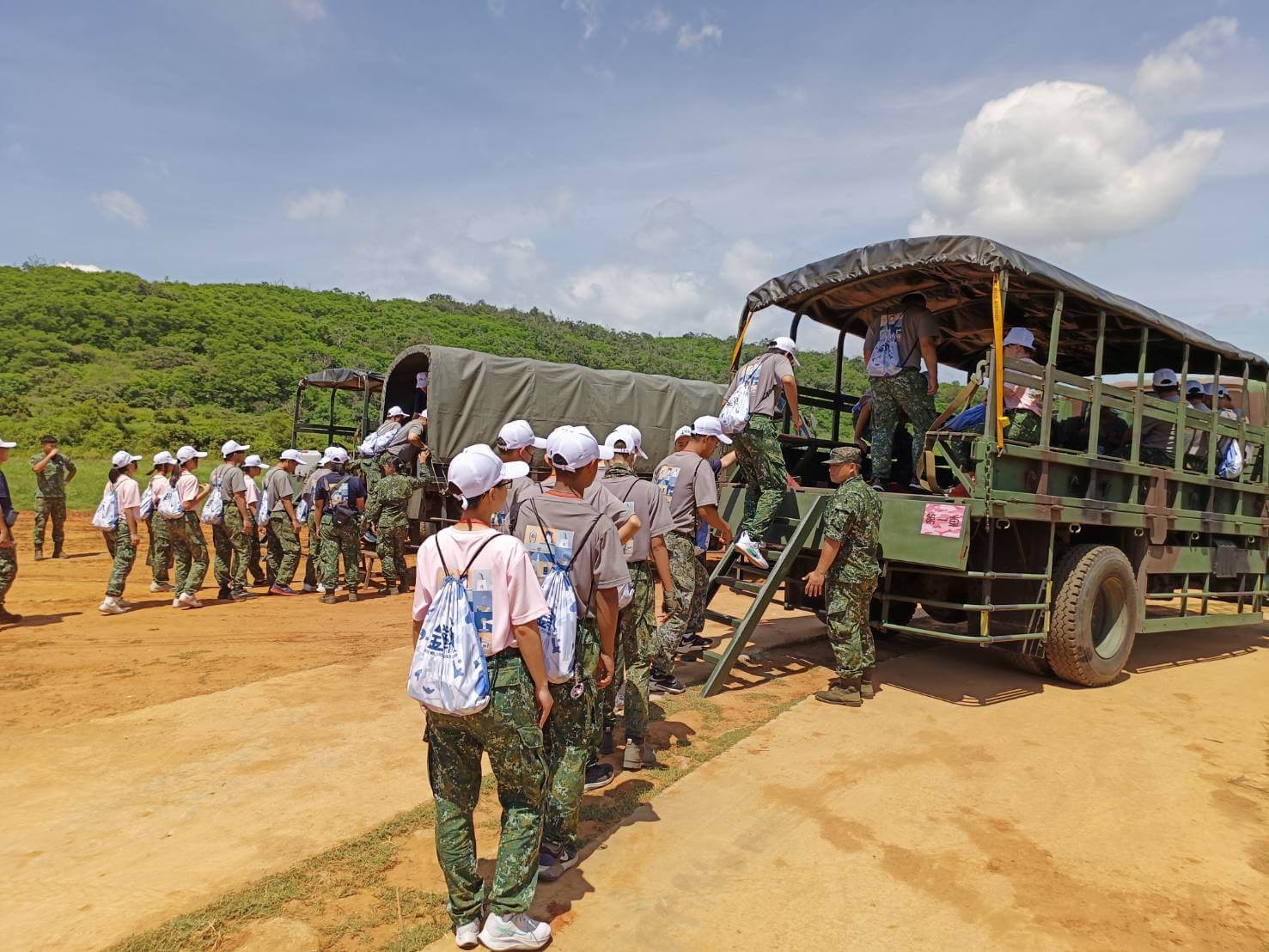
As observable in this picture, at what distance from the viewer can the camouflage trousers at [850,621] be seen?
5.06m

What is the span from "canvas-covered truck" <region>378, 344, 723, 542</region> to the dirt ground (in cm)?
405

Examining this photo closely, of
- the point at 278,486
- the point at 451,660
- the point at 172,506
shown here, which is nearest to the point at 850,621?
the point at 451,660

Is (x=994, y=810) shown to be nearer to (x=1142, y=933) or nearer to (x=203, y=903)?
(x=1142, y=933)

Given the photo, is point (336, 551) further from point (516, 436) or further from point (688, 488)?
point (516, 436)

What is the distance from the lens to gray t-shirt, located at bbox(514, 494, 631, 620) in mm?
3043

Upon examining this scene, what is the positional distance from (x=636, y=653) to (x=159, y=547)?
6903mm

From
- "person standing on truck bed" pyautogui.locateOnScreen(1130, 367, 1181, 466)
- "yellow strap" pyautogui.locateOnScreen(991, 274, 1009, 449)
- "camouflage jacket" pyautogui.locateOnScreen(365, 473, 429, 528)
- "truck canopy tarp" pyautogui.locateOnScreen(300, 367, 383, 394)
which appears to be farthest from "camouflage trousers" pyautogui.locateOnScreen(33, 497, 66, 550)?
"person standing on truck bed" pyautogui.locateOnScreen(1130, 367, 1181, 466)

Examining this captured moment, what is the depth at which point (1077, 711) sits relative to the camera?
205 inches

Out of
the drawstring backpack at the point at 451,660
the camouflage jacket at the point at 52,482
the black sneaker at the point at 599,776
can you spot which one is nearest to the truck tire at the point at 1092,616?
the black sneaker at the point at 599,776

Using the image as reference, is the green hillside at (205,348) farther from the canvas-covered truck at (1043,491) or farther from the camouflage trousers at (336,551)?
the camouflage trousers at (336,551)

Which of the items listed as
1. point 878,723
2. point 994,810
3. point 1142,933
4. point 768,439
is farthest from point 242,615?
point 1142,933

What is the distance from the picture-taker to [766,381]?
571cm

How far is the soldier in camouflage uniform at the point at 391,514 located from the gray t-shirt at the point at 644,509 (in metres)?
4.94

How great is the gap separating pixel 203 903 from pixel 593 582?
1738 mm
